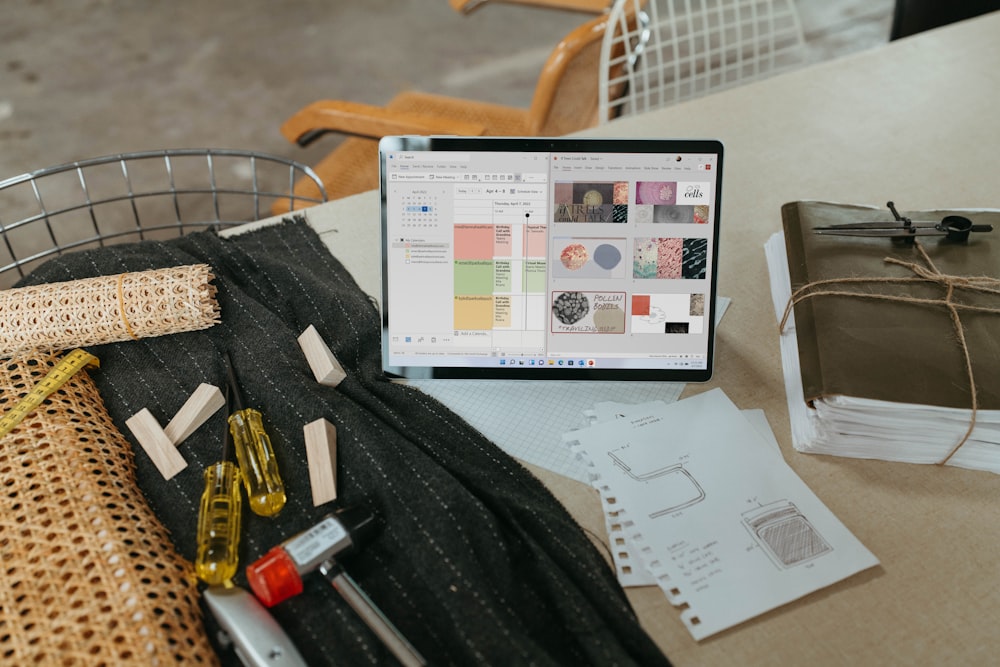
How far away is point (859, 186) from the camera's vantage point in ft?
4.29

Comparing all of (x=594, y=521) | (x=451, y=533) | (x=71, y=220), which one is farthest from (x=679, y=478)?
(x=71, y=220)

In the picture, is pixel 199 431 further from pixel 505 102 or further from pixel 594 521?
pixel 505 102

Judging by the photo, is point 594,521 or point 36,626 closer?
point 36,626

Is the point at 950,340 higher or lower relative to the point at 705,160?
lower

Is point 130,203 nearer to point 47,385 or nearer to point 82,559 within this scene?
point 47,385

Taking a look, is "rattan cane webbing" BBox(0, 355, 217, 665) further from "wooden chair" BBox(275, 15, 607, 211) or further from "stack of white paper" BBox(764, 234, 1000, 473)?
"wooden chair" BBox(275, 15, 607, 211)

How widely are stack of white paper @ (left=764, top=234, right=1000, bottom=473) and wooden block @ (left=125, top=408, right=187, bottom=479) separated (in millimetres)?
680

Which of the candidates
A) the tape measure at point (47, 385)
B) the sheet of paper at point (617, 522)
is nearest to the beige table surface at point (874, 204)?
the sheet of paper at point (617, 522)

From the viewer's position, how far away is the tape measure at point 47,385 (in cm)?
89

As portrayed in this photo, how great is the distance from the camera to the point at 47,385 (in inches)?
37.0

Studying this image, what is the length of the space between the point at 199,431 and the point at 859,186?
3.33 feet

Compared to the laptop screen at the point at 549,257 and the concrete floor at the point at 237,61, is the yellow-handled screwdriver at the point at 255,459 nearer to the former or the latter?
the laptop screen at the point at 549,257

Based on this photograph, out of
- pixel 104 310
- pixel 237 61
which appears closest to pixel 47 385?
pixel 104 310

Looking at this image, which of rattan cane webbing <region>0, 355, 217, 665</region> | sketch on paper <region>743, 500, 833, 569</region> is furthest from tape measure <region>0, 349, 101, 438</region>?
sketch on paper <region>743, 500, 833, 569</region>
